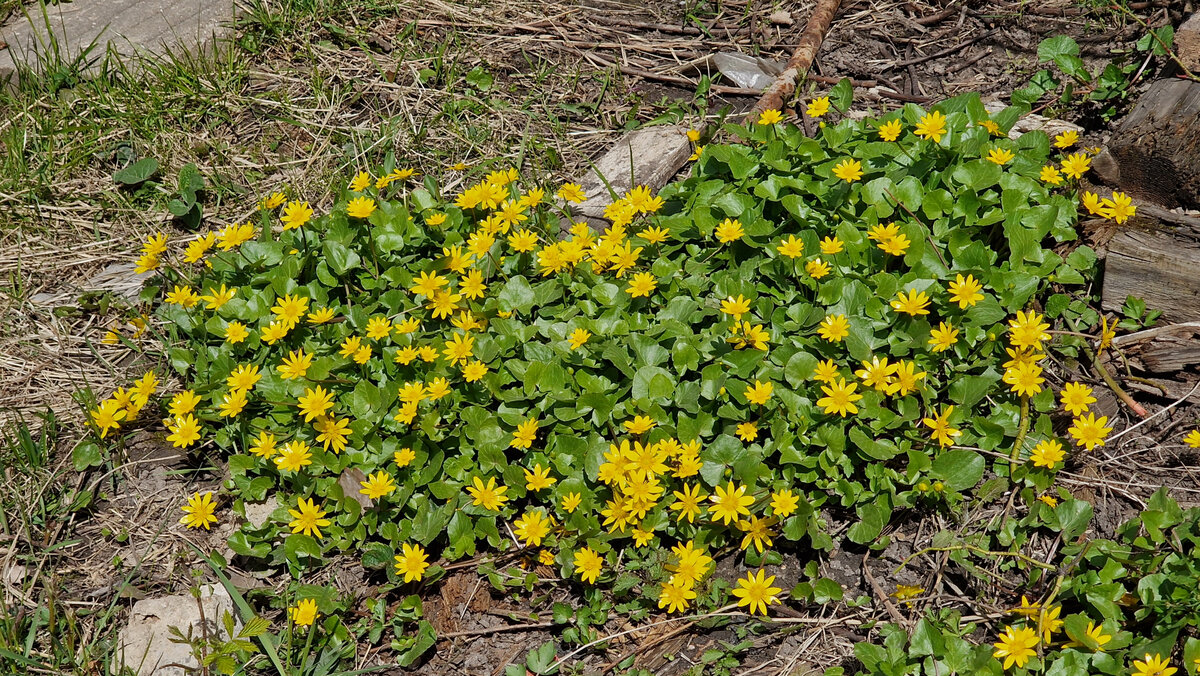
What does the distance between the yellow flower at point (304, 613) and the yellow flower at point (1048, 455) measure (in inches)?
77.2

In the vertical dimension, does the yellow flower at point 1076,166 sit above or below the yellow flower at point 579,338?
above

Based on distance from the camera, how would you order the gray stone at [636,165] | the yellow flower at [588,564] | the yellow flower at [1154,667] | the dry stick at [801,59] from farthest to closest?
the dry stick at [801,59]
the gray stone at [636,165]
the yellow flower at [588,564]
the yellow flower at [1154,667]

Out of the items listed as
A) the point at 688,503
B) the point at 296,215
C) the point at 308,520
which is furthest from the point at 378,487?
the point at 296,215

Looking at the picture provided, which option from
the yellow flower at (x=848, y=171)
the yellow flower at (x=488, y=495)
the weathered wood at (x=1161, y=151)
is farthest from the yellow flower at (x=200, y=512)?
the weathered wood at (x=1161, y=151)

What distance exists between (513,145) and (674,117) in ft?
2.36

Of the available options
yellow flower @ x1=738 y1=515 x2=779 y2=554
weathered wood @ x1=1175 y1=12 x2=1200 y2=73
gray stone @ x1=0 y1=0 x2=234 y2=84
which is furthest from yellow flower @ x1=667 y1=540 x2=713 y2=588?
gray stone @ x1=0 y1=0 x2=234 y2=84

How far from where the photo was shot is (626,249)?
116 inches

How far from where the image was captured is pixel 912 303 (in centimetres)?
259

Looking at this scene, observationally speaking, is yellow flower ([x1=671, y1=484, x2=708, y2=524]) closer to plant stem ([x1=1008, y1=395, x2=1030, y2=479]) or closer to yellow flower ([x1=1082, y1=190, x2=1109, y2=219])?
plant stem ([x1=1008, y1=395, x2=1030, y2=479])

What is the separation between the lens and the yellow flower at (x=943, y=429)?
245 centimetres

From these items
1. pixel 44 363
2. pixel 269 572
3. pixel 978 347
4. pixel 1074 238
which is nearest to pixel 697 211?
pixel 978 347

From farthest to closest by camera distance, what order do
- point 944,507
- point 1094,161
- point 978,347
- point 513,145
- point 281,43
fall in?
1. point 281,43
2. point 513,145
3. point 1094,161
4. point 978,347
5. point 944,507

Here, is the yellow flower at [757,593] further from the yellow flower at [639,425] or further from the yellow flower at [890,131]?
the yellow flower at [890,131]

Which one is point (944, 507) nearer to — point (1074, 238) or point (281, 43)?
point (1074, 238)
